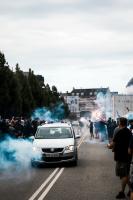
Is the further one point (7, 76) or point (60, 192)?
point (7, 76)

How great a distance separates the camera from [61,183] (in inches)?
579

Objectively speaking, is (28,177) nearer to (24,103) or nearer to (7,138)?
(7,138)

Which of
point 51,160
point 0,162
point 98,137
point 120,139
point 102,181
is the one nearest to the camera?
point 120,139

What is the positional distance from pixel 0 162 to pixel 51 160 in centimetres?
344

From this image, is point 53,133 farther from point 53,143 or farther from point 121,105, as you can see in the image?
point 121,105

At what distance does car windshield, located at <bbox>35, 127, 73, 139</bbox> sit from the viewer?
20653 millimetres

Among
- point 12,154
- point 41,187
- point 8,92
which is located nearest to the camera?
point 41,187

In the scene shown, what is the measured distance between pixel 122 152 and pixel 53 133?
880 centimetres

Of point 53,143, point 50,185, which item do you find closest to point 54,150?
point 53,143

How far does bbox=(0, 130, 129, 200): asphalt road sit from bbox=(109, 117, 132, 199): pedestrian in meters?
0.49

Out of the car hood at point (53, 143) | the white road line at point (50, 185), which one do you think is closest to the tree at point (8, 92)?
the car hood at point (53, 143)

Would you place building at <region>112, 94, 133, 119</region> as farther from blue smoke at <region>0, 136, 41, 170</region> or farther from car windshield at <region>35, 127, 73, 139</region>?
car windshield at <region>35, 127, 73, 139</region>

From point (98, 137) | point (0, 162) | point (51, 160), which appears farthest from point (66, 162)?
point (98, 137)

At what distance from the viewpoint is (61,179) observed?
1559cm
